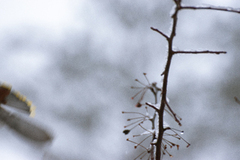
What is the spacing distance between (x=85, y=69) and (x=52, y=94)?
4.50 feet

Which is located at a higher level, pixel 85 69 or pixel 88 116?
pixel 85 69

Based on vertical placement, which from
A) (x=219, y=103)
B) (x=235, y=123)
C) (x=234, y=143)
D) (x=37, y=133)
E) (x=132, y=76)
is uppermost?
(x=132, y=76)

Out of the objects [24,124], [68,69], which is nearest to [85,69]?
[68,69]

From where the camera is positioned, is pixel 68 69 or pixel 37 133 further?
pixel 68 69

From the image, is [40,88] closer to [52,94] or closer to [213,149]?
[52,94]

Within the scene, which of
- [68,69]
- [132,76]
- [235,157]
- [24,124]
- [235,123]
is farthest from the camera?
[68,69]

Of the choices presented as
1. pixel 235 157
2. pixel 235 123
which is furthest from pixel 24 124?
pixel 235 123

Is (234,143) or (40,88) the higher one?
(40,88)

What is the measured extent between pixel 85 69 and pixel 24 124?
19.1 feet

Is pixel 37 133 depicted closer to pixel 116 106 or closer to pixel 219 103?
pixel 116 106

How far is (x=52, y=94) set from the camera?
6902 millimetres

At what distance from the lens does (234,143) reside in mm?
6320

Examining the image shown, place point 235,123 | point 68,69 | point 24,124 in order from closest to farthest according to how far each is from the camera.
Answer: point 24,124 < point 235,123 < point 68,69

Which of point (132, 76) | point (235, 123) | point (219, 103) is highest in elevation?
point (132, 76)
